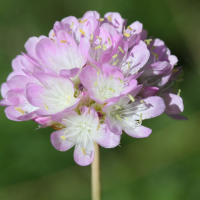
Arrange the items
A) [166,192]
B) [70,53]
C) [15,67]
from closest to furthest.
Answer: [70,53] < [15,67] < [166,192]

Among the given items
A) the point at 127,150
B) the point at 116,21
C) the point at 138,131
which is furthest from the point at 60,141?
the point at 127,150

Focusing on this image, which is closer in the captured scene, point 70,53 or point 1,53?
point 70,53

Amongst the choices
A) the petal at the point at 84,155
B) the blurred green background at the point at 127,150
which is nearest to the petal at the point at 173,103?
the petal at the point at 84,155

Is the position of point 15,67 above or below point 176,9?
above

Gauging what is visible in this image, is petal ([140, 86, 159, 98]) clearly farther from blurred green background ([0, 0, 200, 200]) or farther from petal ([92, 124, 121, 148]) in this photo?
blurred green background ([0, 0, 200, 200])

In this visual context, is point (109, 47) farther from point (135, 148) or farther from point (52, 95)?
point (135, 148)

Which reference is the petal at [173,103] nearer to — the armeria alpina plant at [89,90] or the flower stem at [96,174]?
the armeria alpina plant at [89,90]

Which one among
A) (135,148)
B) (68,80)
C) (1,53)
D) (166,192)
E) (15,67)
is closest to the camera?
(68,80)

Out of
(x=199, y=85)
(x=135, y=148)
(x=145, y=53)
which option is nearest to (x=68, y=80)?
(x=145, y=53)

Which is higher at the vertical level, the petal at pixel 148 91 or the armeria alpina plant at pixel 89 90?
the armeria alpina plant at pixel 89 90
